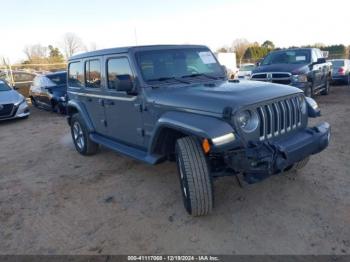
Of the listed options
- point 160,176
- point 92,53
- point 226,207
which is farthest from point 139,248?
point 92,53

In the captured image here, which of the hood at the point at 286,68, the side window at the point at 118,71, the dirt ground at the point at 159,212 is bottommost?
the dirt ground at the point at 159,212

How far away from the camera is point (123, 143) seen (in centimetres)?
484

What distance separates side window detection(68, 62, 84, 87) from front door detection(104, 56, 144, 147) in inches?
43.3

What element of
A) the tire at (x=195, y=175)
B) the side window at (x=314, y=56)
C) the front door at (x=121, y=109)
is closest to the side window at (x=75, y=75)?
the front door at (x=121, y=109)

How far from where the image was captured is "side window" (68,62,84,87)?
570 cm

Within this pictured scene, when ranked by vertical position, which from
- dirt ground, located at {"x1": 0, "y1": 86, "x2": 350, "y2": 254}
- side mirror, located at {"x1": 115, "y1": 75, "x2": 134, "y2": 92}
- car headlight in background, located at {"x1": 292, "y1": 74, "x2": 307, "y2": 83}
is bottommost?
dirt ground, located at {"x1": 0, "y1": 86, "x2": 350, "y2": 254}

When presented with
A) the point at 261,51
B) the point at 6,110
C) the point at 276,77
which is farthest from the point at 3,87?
the point at 261,51

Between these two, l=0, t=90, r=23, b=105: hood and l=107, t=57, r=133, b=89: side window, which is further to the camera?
l=0, t=90, r=23, b=105: hood

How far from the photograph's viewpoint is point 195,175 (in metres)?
3.27

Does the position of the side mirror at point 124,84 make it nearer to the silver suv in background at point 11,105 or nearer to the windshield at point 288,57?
the windshield at point 288,57

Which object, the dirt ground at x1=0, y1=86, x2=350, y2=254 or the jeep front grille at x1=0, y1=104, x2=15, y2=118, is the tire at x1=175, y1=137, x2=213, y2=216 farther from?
the jeep front grille at x1=0, y1=104, x2=15, y2=118

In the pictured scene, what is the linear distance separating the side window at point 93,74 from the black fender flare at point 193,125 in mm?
1827

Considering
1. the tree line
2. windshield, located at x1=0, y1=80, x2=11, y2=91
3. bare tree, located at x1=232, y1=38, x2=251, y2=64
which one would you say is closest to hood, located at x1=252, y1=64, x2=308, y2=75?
windshield, located at x1=0, y1=80, x2=11, y2=91

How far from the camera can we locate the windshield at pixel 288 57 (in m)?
10.1
